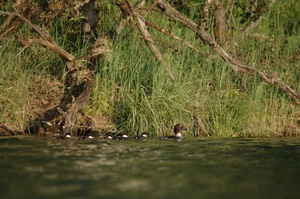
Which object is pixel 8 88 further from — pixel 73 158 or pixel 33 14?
pixel 73 158

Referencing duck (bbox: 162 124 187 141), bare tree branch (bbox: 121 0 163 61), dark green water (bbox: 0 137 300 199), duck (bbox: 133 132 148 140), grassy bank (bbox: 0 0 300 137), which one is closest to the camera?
dark green water (bbox: 0 137 300 199)

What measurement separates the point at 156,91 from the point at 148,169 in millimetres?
4360

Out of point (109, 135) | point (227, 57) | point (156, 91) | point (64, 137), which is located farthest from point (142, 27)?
point (64, 137)

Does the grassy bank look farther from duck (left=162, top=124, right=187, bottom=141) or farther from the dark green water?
the dark green water

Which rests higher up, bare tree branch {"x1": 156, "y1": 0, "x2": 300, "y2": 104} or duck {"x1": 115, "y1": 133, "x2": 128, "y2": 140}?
bare tree branch {"x1": 156, "y1": 0, "x2": 300, "y2": 104}

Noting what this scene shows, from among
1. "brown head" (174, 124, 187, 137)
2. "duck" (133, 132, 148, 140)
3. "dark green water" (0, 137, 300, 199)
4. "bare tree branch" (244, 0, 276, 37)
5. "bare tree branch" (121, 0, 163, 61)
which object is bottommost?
"dark green water" (0, 137, 300, 199)

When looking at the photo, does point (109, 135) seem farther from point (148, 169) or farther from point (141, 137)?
point (148, 169)

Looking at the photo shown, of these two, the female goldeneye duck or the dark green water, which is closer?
the dark green water

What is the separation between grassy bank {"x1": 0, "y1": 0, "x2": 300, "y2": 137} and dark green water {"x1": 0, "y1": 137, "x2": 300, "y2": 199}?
99 cm

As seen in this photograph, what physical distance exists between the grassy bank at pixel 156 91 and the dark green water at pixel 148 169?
3.25 ft

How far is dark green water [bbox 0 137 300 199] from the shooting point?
7.36m

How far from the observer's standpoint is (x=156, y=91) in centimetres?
1302

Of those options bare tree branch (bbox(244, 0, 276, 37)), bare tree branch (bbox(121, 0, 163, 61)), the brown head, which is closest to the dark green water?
the brown head

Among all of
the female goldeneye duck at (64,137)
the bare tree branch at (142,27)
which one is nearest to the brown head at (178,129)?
the bare tree branch at (142,27)
